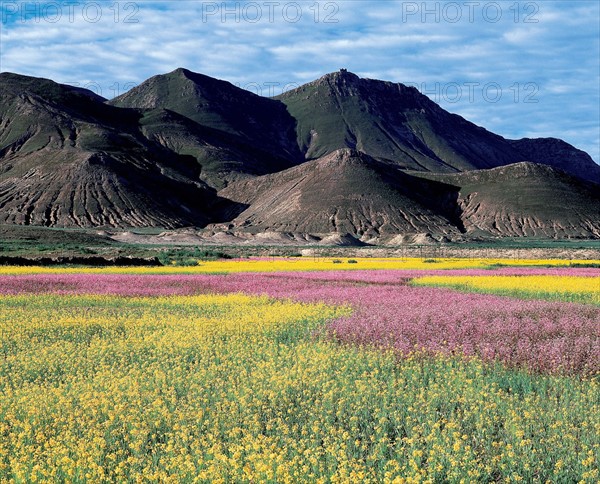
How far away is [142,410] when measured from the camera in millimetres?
8195

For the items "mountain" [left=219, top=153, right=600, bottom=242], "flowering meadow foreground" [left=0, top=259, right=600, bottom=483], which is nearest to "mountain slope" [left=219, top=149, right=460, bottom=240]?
"mountain" [left=219, top=153, right=600, bottom=242]

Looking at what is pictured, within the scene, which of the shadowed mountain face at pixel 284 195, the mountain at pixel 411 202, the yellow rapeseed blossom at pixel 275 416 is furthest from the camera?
the shadowed mountain face at pixel 284 195

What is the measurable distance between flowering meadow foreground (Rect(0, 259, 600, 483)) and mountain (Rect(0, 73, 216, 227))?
108187 mm

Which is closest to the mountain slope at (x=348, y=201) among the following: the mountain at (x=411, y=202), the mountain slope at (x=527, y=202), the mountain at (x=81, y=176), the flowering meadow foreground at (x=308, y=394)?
the mountain at (x=411, y=202)

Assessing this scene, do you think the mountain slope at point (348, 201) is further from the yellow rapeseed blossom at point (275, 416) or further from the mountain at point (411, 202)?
the yellow rapeseed blossom at point (275, 416)

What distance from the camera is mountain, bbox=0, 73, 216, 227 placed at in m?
121

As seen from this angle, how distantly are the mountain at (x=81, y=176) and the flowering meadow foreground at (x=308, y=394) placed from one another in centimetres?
10819

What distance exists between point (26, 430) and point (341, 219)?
112 m

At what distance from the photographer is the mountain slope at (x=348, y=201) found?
117250 mm

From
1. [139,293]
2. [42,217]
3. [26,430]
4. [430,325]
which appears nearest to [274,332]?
[430,325]

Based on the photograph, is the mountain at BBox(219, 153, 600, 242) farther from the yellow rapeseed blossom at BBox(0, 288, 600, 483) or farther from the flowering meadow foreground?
the yellow rapeseed blossom at BBox(0, 288, 600, 483)

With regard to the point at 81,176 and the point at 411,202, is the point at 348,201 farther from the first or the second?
the point at 81,176

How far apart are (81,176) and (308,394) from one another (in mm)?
129681

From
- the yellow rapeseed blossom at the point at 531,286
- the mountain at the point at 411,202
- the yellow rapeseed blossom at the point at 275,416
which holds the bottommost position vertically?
the yellow rapeseed blossom at the point at 275,416
